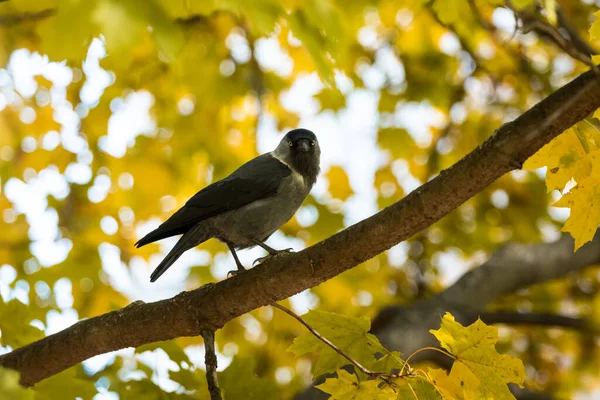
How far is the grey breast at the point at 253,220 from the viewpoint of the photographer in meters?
4.03

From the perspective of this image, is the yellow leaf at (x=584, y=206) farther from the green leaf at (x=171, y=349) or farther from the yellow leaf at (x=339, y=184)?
the yellow leaf at (x=339, y=184)

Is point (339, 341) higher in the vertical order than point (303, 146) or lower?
lower

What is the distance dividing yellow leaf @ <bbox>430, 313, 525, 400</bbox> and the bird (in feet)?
5.73

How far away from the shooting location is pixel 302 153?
4.74 metres

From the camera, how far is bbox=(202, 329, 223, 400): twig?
2.26m

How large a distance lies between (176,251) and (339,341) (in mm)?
1685

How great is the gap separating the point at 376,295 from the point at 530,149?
4.07m

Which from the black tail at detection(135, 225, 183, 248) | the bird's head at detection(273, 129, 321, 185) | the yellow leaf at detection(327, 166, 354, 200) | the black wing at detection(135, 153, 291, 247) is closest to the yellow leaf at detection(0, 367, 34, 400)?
the black tail at detection(135, 225, 183, 248)

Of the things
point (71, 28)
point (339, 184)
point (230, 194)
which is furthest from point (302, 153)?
point (71, 28)

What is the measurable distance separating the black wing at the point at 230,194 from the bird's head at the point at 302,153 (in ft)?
0.78

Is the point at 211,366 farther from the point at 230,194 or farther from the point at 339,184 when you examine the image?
the point at 339,184

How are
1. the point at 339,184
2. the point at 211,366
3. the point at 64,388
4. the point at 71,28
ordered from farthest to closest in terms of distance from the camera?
the point at 339,184, the point at 64,388, the point at 211,366, the point at 71,28

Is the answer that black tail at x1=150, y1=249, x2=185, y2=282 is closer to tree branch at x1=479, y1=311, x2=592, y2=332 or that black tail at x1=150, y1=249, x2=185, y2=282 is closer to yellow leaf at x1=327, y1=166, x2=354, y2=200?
tree branch at x1=479, y1=311, x2=592, y2=332

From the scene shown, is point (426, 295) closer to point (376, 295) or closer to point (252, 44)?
point (376, 295)
